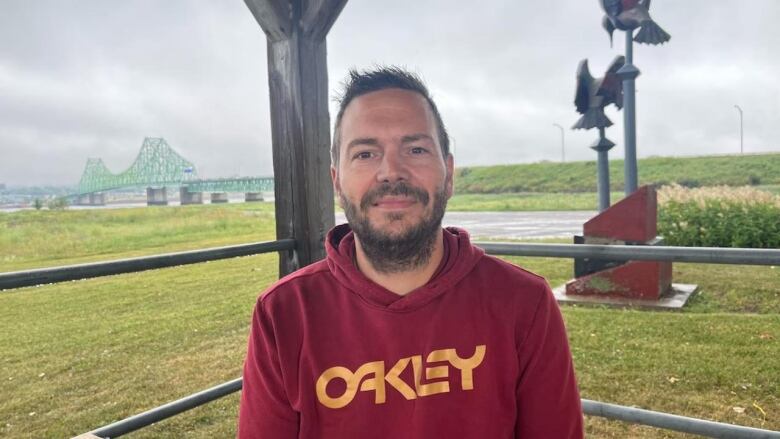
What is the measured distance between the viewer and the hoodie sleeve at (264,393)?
118cm

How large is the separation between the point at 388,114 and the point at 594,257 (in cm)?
78

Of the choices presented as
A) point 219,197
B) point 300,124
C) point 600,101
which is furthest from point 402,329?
point 219,197

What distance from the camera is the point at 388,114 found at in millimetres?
1353

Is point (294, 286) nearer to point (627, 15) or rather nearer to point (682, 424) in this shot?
point (682, 424)

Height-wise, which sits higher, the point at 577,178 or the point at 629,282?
the point at 577,178

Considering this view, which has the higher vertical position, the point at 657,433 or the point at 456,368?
the point at 456,368

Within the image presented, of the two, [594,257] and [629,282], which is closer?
[594,257]

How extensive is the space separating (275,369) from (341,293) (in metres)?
0.21

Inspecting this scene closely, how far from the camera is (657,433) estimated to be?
3.16 m

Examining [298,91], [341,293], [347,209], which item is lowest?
[341,293]

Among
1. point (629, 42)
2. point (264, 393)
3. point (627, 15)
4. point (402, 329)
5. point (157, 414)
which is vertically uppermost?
point (627, 15)

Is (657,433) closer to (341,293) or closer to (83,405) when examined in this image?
(341,293)

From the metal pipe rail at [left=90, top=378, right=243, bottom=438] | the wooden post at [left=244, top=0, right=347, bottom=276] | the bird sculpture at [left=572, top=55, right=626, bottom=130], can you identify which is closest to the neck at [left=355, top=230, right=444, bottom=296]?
the metal pipe rail at [left=90, top=378, right=243, bottom=438]

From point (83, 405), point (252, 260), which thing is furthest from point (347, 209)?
point (252, 260)
